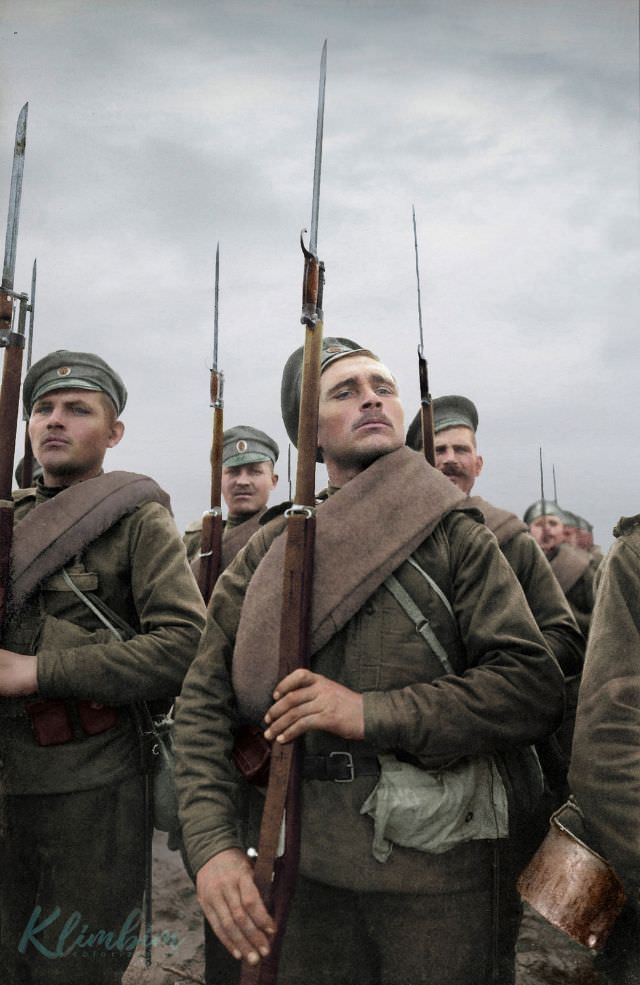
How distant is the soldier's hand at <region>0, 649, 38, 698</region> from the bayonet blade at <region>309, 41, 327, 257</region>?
1881mm

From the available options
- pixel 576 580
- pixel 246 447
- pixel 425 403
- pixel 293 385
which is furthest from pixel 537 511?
pixel 293 385

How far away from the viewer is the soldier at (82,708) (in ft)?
9.57

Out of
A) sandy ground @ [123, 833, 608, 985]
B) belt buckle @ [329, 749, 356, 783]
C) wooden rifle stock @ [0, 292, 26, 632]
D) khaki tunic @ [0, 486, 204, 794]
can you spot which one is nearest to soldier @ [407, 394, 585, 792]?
belt buckle @ [329, 749, 356, 783]

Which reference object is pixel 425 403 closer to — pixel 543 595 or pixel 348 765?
pixel 543 595

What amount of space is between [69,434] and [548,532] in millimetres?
6772

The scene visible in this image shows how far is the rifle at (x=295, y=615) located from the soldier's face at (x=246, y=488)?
13.4ft

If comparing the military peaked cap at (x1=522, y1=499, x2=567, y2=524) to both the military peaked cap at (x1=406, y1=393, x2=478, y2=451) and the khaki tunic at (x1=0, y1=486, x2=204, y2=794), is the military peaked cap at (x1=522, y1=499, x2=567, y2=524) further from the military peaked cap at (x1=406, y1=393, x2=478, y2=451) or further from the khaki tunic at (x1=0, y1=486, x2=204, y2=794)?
the khaki tunic at (x1=0, y1=486, x2=204, y2=794)

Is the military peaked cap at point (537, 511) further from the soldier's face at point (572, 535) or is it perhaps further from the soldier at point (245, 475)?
the soldier at point (245, 475)

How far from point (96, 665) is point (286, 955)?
1231 millimetres

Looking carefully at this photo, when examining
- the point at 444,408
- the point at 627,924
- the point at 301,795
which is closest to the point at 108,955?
the point at 301,795

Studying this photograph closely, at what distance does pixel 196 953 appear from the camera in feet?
14.5

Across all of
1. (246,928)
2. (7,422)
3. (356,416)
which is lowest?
(246,928)

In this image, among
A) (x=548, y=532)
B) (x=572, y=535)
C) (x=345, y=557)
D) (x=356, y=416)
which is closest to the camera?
(x=345, y=557)

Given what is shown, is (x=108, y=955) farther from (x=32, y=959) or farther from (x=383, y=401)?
(x=383, y=401)
